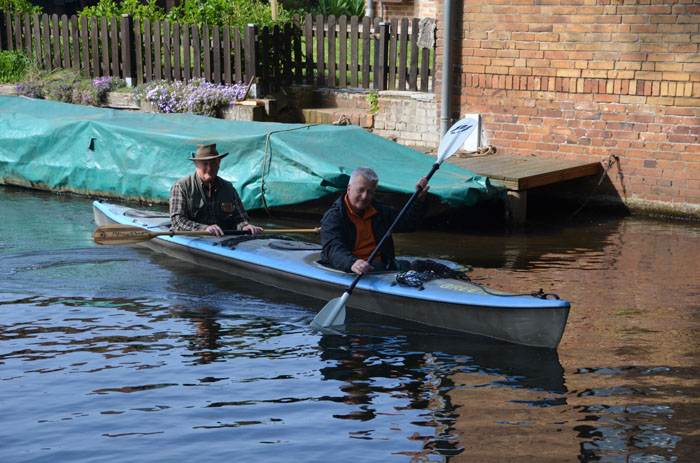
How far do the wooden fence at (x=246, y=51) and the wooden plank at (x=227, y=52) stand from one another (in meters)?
0.02

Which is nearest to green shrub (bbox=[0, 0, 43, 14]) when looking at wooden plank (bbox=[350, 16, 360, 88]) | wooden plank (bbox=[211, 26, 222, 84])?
wooden plank (bbox=[211, 26, 222, 84])

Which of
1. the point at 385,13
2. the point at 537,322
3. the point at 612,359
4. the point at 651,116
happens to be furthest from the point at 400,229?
the point at 385,13

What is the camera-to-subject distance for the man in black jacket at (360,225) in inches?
293

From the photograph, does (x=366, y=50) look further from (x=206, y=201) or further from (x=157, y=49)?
(x=206, y=201)

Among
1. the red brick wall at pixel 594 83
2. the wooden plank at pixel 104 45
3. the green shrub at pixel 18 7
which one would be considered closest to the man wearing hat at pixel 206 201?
the red brick wall at pixel 594 83

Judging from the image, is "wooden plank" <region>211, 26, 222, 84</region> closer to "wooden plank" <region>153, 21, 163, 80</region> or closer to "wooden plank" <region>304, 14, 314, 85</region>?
"wooden plank" <region>153, 21, 163, 80</region>

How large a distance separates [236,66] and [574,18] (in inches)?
215

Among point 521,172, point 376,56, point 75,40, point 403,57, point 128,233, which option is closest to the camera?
point 128,233

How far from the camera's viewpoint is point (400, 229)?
26.0 ft

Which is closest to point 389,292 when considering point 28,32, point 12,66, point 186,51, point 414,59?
point 414,59

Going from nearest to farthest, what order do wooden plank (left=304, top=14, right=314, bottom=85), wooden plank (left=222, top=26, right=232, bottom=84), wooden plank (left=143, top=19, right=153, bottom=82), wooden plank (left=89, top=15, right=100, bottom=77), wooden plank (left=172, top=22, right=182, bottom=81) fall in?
wooden plank (left=222, top=26, right=232, bottom=84) < wooden plank (left=304, top=14, right=314, bottom=85) < wooden plank (left=172, top=22, right=182, bottom=81) < wooden plank (left=143, top=19, right=153, bottom=82) < wooden plank (left=89, top=15, right=100, bottom=77)

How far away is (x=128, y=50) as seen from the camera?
50.7 ft

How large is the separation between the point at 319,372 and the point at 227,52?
9178mm

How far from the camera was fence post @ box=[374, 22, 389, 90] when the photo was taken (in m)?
13.8
